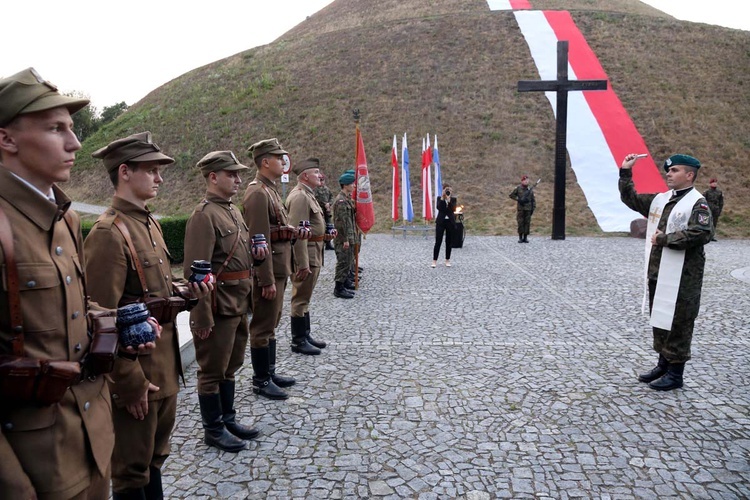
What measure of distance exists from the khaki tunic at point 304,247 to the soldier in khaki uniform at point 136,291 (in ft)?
8.85

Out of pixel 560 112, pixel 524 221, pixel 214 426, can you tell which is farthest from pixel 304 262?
pixel 560 112

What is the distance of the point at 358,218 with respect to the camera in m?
9.20

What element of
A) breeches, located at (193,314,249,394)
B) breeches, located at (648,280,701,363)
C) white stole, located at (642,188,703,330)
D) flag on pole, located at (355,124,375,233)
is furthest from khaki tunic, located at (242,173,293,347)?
flag on pole, located at (355,124,375,233)

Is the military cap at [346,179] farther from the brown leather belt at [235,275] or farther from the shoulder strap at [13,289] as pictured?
the shoulder strap at [13,289]

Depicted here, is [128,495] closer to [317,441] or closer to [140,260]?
[140,260]

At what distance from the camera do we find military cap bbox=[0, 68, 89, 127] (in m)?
1.70

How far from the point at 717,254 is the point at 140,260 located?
15.0m

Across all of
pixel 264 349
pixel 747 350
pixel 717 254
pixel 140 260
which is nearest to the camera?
pixel 140 260

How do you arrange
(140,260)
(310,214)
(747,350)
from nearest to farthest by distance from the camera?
(140,260), (747,350), (310,214)

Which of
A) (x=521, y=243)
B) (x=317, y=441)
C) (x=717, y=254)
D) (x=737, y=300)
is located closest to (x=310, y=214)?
(x=317, y=441)

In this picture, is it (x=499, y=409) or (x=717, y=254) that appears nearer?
(x=499, y=409)

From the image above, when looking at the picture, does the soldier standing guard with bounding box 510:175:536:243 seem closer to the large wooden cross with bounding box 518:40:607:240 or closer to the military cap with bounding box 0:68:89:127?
the large wooden cross with bounding box 518:40:607:240

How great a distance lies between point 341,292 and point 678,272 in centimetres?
527

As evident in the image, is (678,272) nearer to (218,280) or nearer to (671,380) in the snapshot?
(671,380)
